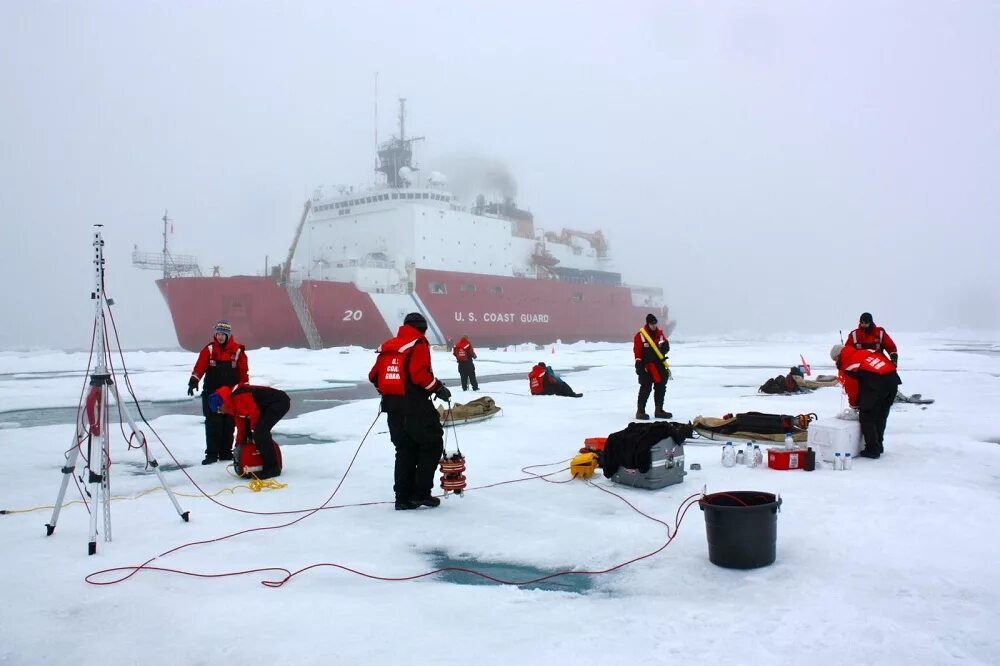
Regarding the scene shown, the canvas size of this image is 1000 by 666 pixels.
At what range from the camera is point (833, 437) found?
549 centimetres

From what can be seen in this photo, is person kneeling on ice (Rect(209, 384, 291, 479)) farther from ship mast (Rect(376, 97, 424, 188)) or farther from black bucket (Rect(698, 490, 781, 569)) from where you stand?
ship mast (Rect(376, 97, 424, 188))

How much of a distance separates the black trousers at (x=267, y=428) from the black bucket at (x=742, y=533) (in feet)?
12.3

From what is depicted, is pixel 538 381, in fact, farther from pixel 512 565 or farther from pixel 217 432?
pixel 512 565

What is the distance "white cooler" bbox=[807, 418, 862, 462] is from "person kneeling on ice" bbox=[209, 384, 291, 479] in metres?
4.47

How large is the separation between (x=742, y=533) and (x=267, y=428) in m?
3.98

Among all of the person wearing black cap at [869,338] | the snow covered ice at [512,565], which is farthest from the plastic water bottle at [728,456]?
the person wearing black cap at [869,338]

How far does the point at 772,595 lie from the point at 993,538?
1.67 metres

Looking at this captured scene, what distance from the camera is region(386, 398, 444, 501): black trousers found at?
182 inches

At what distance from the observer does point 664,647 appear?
8.13 ft

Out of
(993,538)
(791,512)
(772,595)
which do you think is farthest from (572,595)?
(993,538)

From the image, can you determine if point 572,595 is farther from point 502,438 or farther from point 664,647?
point 502,438

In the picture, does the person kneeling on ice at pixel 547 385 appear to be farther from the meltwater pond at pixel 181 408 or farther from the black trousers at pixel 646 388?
the black trousers at pixel 646 388

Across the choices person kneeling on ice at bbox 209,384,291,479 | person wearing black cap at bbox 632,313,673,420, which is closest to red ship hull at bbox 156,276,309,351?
person wearing black cap at bbox 632,313,673,420

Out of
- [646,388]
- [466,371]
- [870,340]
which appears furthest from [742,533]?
[466,371]
